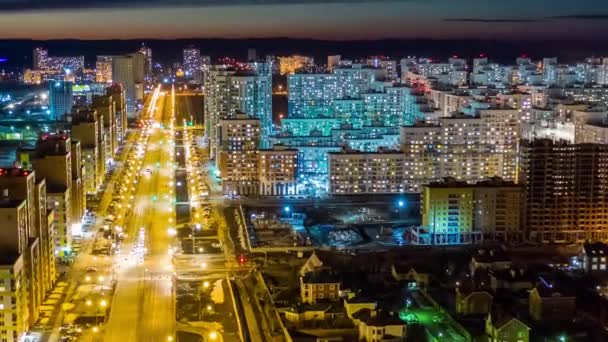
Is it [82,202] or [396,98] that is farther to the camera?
[396,98]

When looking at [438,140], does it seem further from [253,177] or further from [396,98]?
[396,98]

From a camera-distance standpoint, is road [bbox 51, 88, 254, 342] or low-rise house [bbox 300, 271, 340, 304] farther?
low-rise house [bbox 300, 271, 340, 304]

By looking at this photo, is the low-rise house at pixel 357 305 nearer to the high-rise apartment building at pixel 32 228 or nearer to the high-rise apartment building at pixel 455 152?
the high-rise apartment building at pixel 32 228

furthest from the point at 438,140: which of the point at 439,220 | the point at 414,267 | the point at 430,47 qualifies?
the point at 430,47

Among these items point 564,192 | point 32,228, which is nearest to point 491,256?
point 564,192

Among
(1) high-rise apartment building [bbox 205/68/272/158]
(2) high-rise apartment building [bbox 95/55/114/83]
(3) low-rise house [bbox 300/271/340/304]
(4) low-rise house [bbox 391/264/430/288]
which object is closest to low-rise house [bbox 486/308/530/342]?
(3) low-rise house [bbox 300/271/340/304]

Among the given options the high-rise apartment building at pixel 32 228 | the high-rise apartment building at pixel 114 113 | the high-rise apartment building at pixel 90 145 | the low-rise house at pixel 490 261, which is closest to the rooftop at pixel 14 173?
the high-rise apartment building at pixel 32 228

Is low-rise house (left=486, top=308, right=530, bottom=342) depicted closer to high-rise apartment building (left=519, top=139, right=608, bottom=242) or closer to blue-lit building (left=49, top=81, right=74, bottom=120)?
→ high-rise apartment building (left=519, top=139, right=608, bottom=242)
